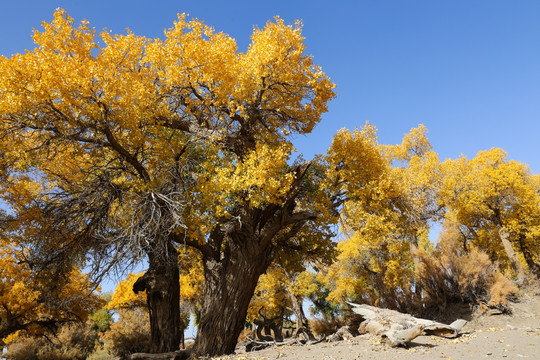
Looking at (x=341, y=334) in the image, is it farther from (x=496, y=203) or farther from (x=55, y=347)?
(x=55, y=347)

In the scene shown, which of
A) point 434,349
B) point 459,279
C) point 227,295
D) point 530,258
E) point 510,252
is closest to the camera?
point 434,349

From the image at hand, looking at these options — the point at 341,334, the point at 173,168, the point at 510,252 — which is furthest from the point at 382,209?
the point at 510,252

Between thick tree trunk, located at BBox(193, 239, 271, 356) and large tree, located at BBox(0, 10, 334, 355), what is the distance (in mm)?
32

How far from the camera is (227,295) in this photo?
8.42 m

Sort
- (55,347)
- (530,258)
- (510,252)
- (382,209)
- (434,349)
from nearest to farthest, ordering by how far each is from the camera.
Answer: (434,349) < (382,209) < (55,347) < (510,252) < (530,258)

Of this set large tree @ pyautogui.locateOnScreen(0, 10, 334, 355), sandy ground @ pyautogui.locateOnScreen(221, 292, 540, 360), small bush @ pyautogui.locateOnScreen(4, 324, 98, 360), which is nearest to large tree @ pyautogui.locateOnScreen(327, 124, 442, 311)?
large tree @ pyautogui.locateOnScreen(0, 10, 334, 355)

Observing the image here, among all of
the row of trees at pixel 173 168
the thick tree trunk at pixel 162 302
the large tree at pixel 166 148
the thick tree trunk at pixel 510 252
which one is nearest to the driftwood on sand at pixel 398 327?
the row of trees at pixel 173 168

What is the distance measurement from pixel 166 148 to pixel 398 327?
26.4ft

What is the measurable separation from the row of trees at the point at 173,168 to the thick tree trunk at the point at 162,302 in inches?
1.5

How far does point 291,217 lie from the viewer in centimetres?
952

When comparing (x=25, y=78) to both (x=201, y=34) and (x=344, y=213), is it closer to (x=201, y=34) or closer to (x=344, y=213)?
(x=201, y=34)

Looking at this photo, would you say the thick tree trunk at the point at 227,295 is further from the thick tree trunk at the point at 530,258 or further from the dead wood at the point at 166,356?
the thick tree trunk at the point at 530,258

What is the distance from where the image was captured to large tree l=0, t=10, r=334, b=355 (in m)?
7.40

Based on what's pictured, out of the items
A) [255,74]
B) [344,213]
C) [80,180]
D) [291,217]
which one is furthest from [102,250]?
[344,213]
